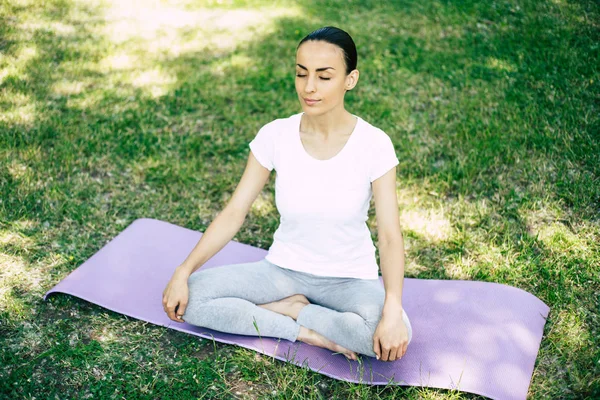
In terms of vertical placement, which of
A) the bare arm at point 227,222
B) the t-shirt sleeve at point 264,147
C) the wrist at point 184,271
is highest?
the t-shirt sleeve at point 264,147

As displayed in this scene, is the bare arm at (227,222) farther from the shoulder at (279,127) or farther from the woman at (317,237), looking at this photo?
the shoulder at (279,127)

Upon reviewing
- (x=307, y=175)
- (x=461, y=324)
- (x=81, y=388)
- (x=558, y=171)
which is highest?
(x=307, y=175)

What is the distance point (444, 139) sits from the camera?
14.8 ft

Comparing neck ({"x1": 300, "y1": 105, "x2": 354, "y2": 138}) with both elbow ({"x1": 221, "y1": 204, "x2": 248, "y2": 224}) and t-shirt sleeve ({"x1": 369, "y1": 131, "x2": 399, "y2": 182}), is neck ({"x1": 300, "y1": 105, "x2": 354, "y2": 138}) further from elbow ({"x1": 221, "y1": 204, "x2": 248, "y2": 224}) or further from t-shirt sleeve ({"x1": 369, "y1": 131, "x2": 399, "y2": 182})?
elbow ({"x1": 221, "y1": 204, "x2": 248, "y2": 224})

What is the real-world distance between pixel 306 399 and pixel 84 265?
5.01 ft

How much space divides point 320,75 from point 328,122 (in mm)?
242

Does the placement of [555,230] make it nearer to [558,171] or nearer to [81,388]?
[558,171]

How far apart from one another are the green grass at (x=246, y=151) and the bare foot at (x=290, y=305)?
8.9 inches

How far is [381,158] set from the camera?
8.62 feet

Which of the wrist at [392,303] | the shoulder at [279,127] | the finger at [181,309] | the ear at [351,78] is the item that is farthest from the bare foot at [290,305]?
the ear at [351,78]

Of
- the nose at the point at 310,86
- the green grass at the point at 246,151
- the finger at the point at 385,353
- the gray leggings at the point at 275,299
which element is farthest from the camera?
the green grass at the point at 246,151

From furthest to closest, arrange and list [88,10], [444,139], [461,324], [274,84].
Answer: [88,10], [274,84], [444,139], [461,324]

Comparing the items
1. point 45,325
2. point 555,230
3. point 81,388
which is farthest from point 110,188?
point 555,230

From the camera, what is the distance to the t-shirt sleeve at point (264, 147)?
279cm
